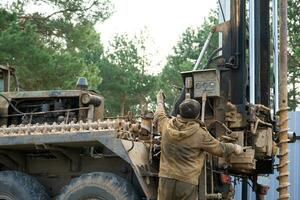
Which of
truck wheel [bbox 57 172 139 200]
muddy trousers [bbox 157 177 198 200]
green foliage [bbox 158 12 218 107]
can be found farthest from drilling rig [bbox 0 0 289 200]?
green foliage [bbox 158 12 218 107]

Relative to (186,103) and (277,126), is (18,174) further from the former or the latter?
(277,126)

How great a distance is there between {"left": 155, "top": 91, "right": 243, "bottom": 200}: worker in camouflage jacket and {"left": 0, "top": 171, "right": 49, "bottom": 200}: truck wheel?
168 cm

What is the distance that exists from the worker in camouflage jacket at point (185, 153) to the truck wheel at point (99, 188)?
1.34ft

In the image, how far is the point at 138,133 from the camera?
8.06 metres

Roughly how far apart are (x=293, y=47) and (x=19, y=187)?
20.9 meters

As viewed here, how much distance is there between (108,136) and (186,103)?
98 centimetres

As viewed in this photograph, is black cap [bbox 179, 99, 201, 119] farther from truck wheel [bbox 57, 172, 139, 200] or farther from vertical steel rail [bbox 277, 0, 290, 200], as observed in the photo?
vertical steel rail [bbox 277, 0, 290, 200]

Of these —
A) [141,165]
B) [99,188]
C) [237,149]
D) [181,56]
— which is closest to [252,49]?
[237,149]

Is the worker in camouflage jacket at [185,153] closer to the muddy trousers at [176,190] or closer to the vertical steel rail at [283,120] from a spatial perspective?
the muddy trousers at [176,190]

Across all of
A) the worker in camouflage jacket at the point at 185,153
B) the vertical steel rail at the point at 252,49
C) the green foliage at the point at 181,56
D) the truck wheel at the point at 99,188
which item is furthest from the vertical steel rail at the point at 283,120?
the green foliage at the point at 181,56

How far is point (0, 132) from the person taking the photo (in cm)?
848

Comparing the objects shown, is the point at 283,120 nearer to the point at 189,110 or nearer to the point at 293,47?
the point at 189,110

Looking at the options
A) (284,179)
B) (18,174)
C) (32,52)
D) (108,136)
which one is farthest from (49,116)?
(32,52)

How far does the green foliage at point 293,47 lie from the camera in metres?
27.2
